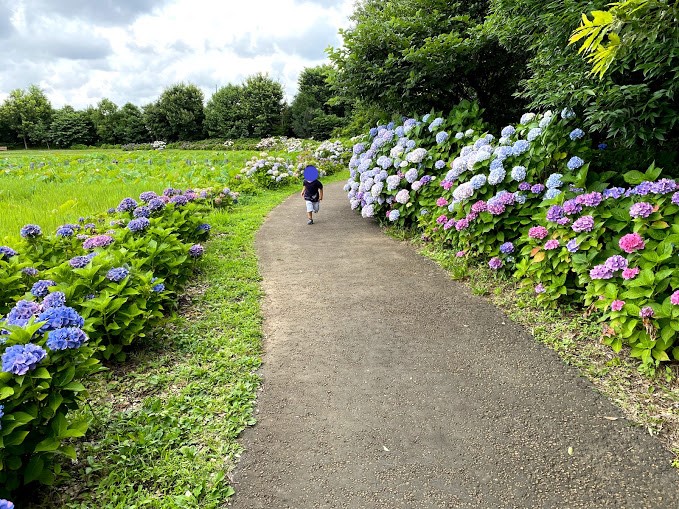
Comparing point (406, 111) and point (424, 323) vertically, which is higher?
point (406, 111)

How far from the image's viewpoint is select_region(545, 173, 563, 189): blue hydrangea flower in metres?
4.16

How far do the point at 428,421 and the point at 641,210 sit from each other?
7.61 feet

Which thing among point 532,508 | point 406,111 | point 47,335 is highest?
point 406,111

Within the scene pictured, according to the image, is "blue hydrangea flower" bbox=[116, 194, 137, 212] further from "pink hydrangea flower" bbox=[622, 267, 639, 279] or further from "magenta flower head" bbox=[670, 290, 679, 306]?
"magenta flower head" bbox=[670, 290, 679, 306]

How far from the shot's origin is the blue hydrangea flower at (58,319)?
2.29 meters

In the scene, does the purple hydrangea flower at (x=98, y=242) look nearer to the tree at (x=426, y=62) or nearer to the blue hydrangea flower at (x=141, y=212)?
the blue hydrangea flower at (x=141, y=212)

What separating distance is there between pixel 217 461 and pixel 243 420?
1.17 ft

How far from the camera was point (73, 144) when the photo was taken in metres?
39.7

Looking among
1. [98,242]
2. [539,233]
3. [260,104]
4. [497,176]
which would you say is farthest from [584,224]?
[260,104]

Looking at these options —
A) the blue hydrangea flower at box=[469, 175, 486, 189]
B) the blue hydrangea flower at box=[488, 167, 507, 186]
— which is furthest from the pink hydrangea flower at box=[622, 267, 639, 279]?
the blue hydrangea flower at box=[469, 175, 486, 189]

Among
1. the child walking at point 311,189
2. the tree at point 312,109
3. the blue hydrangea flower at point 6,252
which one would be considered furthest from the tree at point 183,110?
the blue hydrangea flower at point 6,252

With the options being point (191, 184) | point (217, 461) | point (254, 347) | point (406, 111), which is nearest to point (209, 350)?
point (254, 347)

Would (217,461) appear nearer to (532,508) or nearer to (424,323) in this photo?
(532,508)

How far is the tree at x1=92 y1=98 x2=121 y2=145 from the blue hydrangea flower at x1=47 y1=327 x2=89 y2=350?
41.9m
